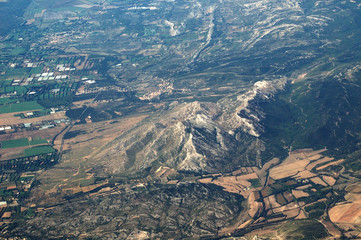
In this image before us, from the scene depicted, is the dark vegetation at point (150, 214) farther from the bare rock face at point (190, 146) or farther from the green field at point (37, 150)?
the green field at point (37, 150)

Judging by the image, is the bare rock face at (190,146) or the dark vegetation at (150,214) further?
the bare rock face at (190,146)

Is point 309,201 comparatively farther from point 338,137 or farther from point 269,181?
point 338,137

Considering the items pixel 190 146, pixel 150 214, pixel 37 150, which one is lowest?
pixel 37 150

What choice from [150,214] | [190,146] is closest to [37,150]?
[190,146]

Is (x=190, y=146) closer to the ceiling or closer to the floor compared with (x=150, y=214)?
closer to the ceiling

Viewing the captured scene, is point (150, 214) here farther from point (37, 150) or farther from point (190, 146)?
point (37, 150)

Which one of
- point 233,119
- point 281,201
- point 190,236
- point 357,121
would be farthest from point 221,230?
point 357,121

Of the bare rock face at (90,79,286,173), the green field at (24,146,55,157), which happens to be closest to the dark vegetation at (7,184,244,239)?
the bare rock face at (90,79,286,173)

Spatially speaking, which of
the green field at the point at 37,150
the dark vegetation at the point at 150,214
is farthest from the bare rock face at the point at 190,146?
the green field at the point at 37,150

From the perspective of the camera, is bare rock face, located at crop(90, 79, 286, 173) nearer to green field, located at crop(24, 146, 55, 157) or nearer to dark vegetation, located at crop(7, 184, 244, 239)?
dark vegetation, located at crop(7, 184, 244, 239)
